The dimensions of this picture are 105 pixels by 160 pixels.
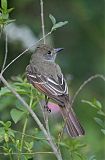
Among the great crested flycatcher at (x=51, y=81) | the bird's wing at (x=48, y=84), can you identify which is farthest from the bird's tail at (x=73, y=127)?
the bird's wing at (x=48, y=84)

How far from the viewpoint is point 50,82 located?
18.1 feet

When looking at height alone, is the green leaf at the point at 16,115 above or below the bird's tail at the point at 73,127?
above

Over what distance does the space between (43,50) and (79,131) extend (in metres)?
1.54

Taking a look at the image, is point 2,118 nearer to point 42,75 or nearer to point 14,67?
point 42,75

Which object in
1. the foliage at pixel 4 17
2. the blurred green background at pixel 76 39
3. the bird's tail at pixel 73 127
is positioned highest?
the foliage at pixel 4 17

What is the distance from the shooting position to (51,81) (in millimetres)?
5547

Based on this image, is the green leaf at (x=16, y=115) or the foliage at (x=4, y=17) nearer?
the foliage at (x=4, y=17)

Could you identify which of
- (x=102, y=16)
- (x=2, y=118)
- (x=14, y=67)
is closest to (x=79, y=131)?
(x=2, y=118)

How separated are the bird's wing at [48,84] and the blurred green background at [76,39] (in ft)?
7.81

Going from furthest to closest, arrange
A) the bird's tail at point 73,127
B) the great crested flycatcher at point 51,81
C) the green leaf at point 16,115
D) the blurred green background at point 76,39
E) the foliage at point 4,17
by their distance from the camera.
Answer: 1. the blurred green background at point 76,39
2. the great crested flycatcher at point 51,81
3. the bird's tail at point 73,127
4. the green leaf at point 16,115
5. the foliage at point 4,17

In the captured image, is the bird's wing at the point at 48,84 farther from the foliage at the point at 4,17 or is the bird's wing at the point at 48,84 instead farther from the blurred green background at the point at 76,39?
the blurred green background at the point at 76,39

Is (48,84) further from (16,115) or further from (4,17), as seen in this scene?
(4,17)

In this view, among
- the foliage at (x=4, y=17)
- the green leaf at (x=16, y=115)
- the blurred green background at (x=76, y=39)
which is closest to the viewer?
the foliage at (x=4, y=17)

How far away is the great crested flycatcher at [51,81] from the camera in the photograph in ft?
15.6
